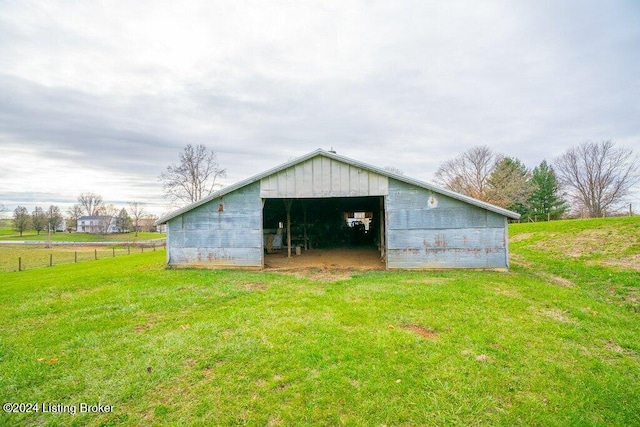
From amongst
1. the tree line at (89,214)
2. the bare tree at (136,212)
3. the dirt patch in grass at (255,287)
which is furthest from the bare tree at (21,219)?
the dirt patch in grass at (255,287)

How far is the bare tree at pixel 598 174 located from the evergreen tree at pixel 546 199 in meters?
1.21

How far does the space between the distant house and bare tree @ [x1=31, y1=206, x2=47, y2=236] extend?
8.61 m

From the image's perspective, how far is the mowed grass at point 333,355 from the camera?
2.84 metres

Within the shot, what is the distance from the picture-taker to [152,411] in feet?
9.40

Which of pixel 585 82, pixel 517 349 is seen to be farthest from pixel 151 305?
pixel 585 82

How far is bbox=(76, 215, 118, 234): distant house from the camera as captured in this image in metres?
59.8

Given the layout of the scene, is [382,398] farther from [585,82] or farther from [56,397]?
[585,82]

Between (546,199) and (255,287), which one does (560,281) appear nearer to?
(255,287)

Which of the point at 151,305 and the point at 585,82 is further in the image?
the point at 585,82

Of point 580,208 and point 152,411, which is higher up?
point 580,208

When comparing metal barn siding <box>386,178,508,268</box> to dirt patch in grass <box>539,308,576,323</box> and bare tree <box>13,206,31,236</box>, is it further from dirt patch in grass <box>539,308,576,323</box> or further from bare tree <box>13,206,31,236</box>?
bare tree <box>13,206,31,236</box>

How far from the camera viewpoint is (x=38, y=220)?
57156 millimetres

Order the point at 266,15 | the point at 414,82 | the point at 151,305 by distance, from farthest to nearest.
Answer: the point at 414,82, the point at 266,15, the point at 151,305

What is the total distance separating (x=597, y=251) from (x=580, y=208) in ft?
95.6
